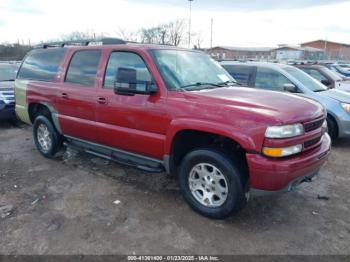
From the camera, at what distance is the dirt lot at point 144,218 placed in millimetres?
3039

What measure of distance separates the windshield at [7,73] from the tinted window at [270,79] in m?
7.02

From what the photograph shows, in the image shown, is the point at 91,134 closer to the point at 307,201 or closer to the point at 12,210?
the point at 12,210

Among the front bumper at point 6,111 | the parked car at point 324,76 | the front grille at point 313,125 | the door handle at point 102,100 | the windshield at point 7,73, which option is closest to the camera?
the front grille at point 313,125

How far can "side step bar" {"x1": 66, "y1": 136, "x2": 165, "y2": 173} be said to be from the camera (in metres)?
3.94

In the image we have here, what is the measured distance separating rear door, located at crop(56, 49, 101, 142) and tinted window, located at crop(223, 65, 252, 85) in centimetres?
366

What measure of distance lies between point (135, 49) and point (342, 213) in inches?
127

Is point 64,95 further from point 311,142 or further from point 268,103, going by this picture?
point 311,142

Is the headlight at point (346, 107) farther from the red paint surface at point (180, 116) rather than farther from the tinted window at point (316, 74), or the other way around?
the red paint surface at point (180, 116)

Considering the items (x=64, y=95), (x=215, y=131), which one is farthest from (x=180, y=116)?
(x=64, y=95)

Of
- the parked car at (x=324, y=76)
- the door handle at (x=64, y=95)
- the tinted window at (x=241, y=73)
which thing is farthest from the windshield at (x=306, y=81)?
the door handle at (x=64, y=95)

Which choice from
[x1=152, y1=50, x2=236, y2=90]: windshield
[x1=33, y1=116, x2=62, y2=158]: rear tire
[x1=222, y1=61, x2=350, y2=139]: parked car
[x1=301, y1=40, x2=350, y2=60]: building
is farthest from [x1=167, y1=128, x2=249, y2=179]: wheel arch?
[x1=301, y1=40, x2=350, y2=60]: building

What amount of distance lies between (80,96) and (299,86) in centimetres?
443

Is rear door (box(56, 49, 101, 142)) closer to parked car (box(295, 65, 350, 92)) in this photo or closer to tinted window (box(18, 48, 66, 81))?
tinted window (box(18, 48, 66, 81))

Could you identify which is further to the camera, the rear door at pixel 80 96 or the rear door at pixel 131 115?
the rear door at pixel 80 96
